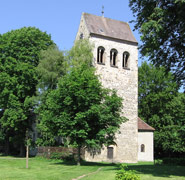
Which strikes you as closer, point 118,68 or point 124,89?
point 124,89

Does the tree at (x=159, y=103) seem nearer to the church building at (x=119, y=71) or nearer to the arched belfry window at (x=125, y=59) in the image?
the church building at (x=119, y=71)

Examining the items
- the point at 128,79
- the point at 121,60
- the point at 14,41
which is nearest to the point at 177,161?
the point at 128,79

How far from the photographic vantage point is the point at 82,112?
22.2 metres

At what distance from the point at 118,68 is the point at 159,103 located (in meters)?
13.5

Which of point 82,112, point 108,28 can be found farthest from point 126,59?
point 82,112

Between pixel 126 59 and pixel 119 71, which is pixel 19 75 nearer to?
pixel 119 71

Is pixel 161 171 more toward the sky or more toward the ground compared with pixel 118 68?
more toward the ground

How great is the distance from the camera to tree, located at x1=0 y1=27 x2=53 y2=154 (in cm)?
3173

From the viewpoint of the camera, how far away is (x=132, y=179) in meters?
8.85

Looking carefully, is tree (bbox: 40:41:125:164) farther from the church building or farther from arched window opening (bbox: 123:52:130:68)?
arched window opening (bbox: 123:52:130:68)

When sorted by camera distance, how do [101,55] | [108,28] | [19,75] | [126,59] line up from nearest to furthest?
[19,75]
[101,55]
[108,28]
[126,59]

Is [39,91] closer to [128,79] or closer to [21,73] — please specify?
[21,73]

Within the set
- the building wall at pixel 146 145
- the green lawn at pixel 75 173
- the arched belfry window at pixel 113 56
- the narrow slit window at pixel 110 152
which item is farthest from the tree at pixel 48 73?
the green lawn at pixel 75 173

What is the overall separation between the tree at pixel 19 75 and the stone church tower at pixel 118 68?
20.8 feet
